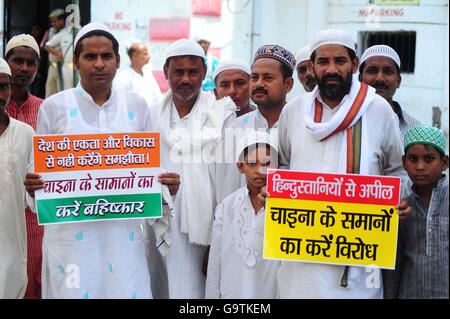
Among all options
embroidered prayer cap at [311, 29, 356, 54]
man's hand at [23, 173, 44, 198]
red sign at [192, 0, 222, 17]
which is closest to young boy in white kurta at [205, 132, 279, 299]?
embroidered prayer cap at [311, 29, 356, 54]

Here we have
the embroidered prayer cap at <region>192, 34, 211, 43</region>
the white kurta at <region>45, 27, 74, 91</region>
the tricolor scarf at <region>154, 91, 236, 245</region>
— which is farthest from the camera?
the white kurta at <region>45, 27, 74, 91</region>

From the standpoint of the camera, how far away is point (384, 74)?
6.03m

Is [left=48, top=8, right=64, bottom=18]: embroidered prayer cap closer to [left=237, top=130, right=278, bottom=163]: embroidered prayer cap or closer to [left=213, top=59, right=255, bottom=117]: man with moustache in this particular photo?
[left=213, top=59, right=255, bottom=117]: man with moustache

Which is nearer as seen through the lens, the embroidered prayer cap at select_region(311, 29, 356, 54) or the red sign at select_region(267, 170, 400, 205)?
the red sign at select_region(267, 170, 400, 205)

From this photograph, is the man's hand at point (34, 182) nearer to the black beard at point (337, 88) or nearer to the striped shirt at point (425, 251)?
the black beard at point (337, 88)

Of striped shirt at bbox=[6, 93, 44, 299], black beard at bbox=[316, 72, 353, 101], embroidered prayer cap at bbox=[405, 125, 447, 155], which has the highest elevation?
black beard at bbox=[316, 72, 353, 101]

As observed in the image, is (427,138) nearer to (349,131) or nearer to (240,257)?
(349,131)

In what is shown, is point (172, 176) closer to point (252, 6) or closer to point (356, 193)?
point (356, 193)

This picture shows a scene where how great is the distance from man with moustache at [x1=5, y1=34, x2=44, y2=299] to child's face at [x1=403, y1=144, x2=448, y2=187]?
8.30 ft

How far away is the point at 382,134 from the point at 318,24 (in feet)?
26.1

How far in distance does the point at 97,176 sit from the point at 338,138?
1.38 meters

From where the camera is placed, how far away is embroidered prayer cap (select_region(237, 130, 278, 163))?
16.5 feet

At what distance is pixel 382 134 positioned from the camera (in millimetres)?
4730

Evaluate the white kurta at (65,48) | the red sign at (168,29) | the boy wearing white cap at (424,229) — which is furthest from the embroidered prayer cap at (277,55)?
the red sign at (168,29)
